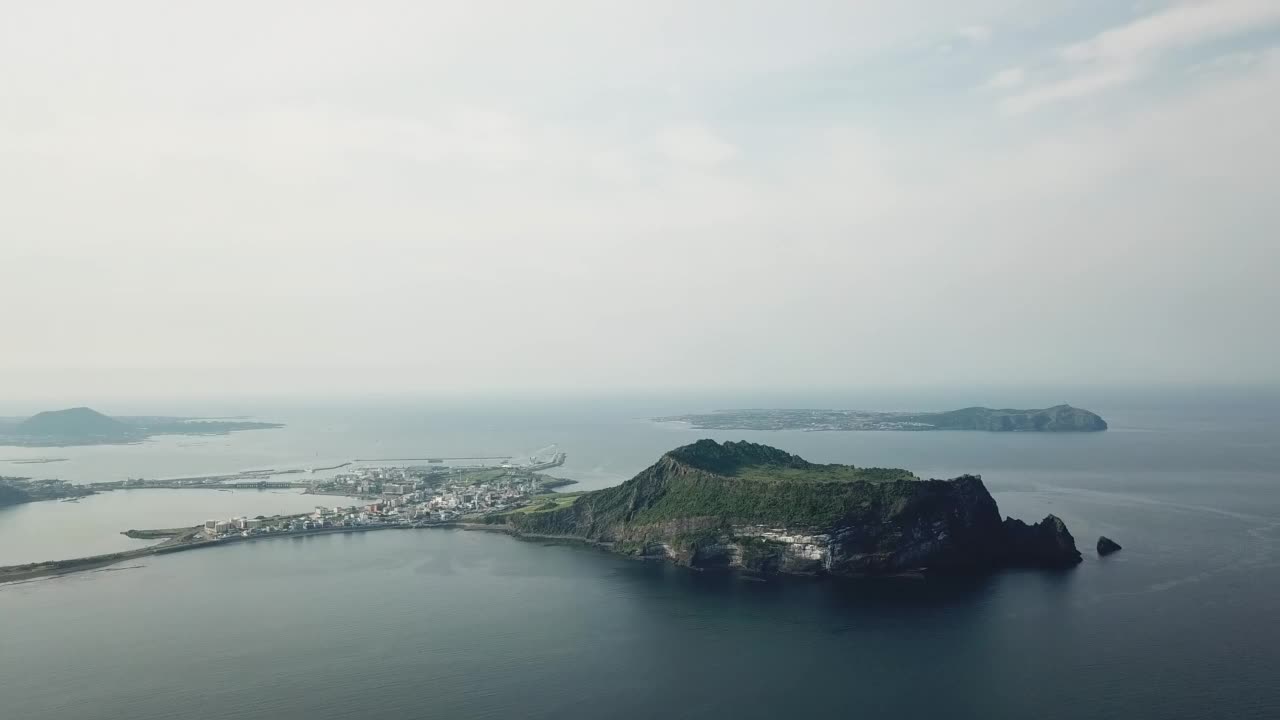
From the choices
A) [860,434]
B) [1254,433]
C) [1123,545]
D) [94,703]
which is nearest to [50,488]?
[94,703]

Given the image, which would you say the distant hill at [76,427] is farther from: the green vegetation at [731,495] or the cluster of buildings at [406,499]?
the green vegetation at [731,495]

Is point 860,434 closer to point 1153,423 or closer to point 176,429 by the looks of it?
point 1153,423

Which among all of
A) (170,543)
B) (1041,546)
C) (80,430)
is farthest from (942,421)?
(80,430)

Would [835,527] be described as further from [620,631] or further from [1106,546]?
[1106,546]

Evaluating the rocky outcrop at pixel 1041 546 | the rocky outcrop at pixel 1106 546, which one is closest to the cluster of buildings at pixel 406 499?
the rocky outcrop at pixel 1041 546

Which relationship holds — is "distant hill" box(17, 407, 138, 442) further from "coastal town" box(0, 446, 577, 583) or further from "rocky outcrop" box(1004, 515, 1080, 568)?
"rocky outcrop" box(1004, 515, 1080, 568)

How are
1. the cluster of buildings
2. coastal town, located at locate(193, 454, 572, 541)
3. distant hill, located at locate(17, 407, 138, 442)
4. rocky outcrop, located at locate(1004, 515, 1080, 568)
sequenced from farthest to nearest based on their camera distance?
distant hill, located at locate(17, 407, 138, 442), coastal town, located at locate(193, 454, 572, 541), the cluster of buildings, rocky outcrop, located at locate(1004, 515, 1080, 568)

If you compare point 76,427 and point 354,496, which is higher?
point 76,427

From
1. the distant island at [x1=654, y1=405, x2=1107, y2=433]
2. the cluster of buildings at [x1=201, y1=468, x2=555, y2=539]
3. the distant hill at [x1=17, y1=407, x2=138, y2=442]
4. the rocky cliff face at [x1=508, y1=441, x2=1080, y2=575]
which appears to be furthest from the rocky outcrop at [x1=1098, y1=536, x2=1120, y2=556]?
the distant hill at [x1=17, y1=407, x2=138, y2=442]
